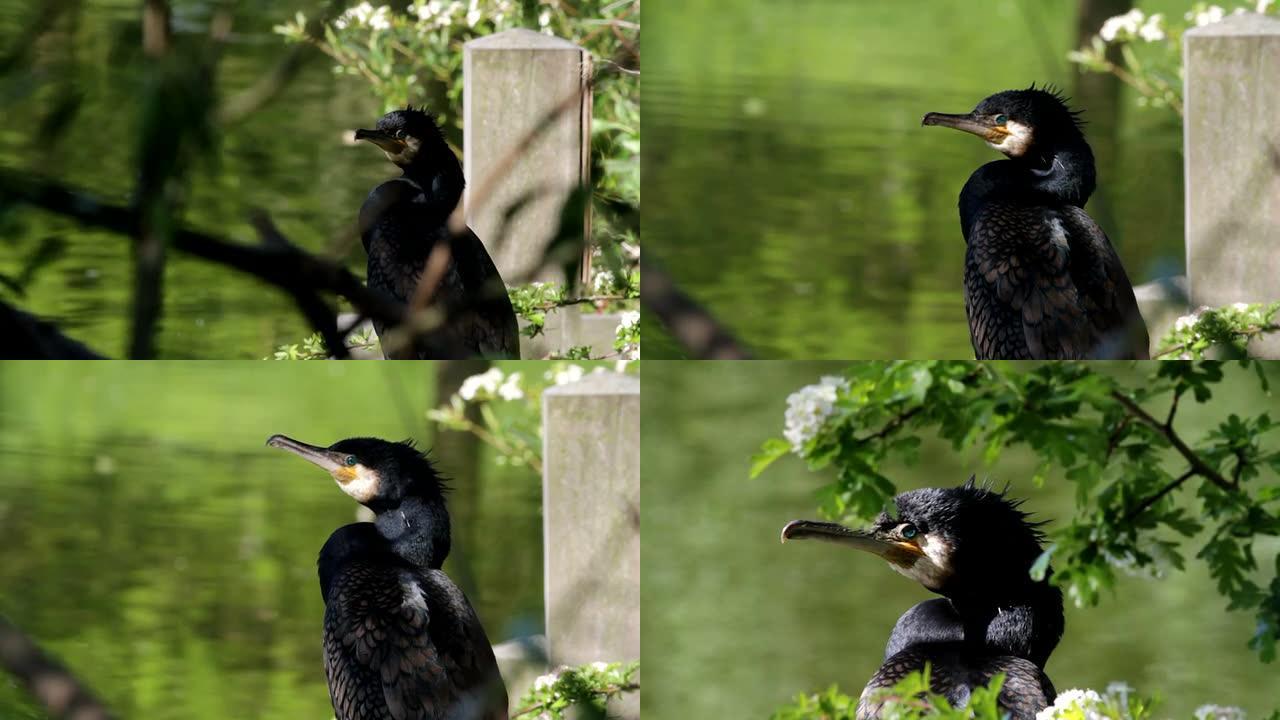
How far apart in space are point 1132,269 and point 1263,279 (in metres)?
0.21

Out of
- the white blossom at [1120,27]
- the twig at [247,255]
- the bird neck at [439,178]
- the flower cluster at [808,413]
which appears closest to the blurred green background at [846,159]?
the white blossom at [1120,27]

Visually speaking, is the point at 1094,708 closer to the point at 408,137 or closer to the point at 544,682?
the point at 544,682

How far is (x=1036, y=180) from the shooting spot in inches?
92.0

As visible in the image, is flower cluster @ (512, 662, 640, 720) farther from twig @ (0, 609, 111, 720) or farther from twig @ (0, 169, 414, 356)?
twig @ (0, 169, 414, 356)

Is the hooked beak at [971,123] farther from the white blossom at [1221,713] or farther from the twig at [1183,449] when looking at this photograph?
the white blossom at [1221,713]

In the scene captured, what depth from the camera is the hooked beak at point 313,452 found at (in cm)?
229

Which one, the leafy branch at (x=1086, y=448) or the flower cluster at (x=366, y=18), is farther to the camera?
the flower cluster at (x=366, y=18)

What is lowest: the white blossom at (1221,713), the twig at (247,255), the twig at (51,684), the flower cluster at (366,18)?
the white blossom at (1221,713)

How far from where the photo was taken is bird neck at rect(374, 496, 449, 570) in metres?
2.34

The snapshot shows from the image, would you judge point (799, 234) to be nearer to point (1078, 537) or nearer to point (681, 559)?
point (681, 559)

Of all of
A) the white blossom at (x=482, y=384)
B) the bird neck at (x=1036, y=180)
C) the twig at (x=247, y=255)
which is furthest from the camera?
the white blossom at (x=482, y=384)

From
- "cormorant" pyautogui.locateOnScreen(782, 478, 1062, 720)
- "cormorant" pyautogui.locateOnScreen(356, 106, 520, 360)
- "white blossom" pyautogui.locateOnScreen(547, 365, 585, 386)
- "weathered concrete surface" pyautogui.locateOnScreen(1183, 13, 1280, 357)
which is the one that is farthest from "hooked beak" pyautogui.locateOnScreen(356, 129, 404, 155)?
"weathered concrete surface" pyautogui.locateOnScreen(1183, 13, 1280, 357)

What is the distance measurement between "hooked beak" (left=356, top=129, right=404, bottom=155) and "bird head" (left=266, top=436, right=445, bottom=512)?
464mm

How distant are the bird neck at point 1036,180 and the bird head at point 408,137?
84 centimetres
